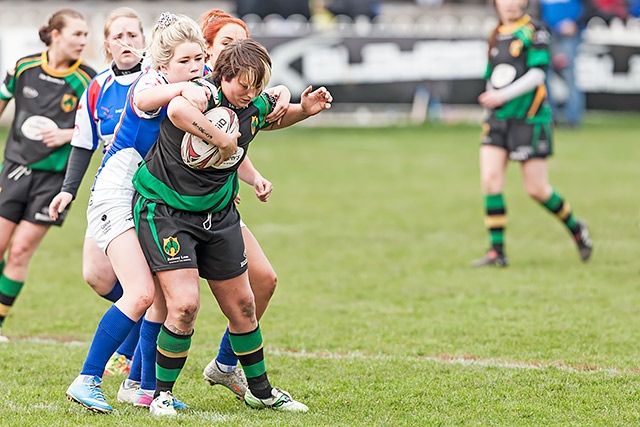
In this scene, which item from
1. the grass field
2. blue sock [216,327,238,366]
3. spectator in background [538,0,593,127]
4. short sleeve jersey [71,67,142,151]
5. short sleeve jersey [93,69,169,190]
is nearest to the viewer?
short sleeve jersey [93,69,169,190]

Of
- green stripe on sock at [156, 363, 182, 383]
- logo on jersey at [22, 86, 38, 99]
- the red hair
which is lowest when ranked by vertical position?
green stripe on sock at [156, 363, 182, 383]

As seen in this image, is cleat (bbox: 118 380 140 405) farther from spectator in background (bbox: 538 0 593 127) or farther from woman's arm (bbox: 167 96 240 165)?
spectator in background (bbox: 538 0 593 127)

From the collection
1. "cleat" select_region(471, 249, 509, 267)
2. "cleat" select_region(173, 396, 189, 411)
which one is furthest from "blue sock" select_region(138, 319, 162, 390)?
"cleat" select_region(471, 249, 509, 267)

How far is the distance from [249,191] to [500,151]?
4891 mm

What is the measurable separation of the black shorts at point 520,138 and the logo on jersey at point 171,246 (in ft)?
16.2

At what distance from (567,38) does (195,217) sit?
49.4 ft

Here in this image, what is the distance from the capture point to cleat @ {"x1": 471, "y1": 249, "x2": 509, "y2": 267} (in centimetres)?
934

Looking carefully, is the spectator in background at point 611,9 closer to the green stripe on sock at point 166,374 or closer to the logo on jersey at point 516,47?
the logo on jersey at point 516,47

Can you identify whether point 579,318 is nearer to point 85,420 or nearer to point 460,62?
point 85,420

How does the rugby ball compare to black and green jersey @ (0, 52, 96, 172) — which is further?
black and green jersey @ (0, 52, 96, 172)

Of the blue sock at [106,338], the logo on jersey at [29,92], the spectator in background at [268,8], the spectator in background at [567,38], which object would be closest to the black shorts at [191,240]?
the blue sock at [106,338]

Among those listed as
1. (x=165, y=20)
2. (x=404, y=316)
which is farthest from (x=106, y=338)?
(x=404, y=316)

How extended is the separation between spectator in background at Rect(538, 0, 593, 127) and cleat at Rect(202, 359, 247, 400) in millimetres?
14133

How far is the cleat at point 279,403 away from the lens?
204 inches
